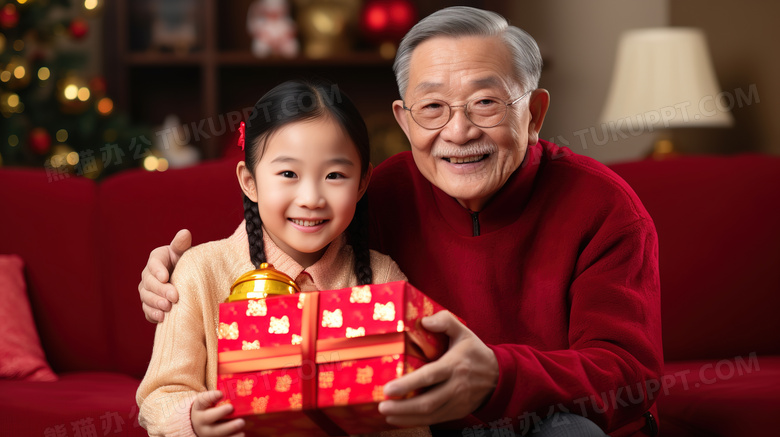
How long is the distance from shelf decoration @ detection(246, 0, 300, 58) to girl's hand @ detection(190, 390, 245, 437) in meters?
3.18

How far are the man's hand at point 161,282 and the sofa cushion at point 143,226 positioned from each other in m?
0.56

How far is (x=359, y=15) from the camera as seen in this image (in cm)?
425

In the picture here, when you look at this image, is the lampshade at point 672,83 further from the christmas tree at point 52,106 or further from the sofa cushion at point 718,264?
the christmas tree at point 52,106

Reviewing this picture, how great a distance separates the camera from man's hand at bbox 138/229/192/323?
1362 millimetres

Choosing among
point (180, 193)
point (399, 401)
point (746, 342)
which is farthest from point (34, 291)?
point (746, 342)

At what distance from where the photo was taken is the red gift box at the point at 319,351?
108cm

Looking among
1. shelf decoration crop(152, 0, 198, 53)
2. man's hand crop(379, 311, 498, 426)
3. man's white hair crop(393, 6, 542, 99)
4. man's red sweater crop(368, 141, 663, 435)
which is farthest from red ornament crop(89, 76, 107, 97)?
man's hand crop(379, 311, 498, 426)

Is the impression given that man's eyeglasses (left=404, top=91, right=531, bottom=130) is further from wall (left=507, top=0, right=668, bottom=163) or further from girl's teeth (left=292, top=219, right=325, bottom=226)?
wall (left=507, top=0, right=668, bottom=163)

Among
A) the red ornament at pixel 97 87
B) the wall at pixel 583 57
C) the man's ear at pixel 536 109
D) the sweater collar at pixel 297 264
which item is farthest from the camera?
the wall at pixel 583 57

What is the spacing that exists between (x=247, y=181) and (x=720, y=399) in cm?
111

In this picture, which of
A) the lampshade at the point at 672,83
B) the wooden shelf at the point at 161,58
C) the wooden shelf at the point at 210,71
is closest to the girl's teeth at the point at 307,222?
the lampshade at the point at 672,83

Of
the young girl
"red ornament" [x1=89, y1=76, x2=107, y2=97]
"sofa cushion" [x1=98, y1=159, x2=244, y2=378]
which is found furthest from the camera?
"red ornament" [x1=89, y1=76, x2=107, y2=97]

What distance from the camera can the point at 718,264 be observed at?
6.79 feet

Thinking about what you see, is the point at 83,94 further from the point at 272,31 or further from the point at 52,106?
the point at 272,31
